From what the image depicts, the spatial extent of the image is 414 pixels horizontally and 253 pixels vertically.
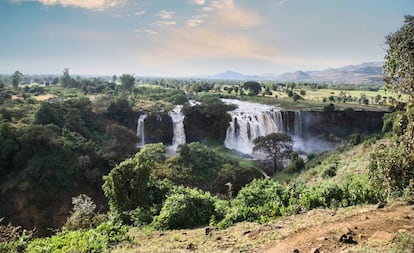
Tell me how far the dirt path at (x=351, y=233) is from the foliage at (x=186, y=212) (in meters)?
4.37

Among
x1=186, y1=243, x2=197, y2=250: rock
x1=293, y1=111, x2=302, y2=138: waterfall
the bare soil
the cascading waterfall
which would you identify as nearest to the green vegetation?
the bare soil

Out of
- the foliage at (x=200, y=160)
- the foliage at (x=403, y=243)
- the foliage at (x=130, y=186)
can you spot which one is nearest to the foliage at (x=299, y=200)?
the foliage at (x=403, y=243)

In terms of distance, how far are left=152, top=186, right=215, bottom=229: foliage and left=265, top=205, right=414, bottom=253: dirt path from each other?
172 inches

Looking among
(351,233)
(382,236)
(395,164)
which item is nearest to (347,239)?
(351,233)

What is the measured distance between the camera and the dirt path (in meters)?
7.11

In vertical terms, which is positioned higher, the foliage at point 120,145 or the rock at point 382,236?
the rock at point 382,236

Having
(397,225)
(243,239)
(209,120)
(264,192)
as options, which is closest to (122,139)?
(209,120)

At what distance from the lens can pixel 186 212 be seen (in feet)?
39.0

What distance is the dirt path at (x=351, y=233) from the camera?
7105mm

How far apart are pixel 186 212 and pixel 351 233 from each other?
19.3ft

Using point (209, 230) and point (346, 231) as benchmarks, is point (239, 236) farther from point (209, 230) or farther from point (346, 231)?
point (346, 231)

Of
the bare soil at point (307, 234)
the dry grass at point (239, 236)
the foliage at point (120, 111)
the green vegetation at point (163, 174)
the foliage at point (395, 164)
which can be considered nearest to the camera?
the bare soil at point (307, 234)

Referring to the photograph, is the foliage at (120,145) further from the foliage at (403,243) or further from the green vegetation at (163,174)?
the foliage at (403,243)

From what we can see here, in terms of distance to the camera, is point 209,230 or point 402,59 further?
point 209,230
